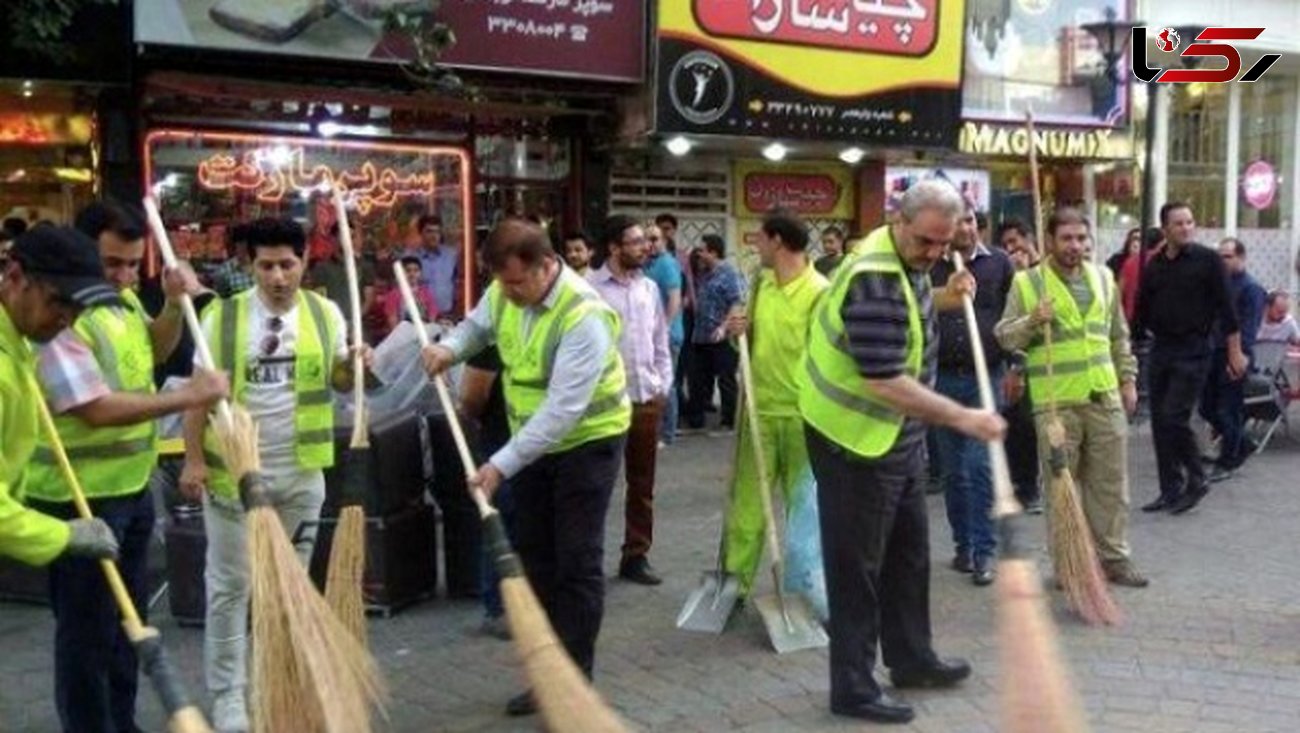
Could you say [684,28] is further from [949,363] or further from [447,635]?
[447,635]

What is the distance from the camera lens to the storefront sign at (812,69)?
12.7 meters

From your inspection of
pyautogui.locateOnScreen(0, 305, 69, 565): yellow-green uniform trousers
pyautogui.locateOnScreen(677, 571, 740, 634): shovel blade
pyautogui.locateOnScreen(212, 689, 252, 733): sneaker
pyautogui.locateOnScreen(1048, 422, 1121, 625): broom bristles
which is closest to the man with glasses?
pyautogui.locateOnScreen(212, 689, 252, 733): sneaker

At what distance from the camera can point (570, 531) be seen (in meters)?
5.18

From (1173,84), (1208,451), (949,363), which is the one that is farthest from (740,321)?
(1173,84)

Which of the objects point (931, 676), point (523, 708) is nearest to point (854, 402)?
point (931, 676)

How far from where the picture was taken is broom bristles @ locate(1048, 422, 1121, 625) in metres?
6.36

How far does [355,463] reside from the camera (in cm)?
582

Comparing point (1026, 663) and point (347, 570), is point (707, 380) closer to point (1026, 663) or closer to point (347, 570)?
point (347, 570)

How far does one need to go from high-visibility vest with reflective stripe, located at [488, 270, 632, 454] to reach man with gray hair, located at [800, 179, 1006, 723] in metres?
0.71

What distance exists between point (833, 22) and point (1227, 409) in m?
5.24

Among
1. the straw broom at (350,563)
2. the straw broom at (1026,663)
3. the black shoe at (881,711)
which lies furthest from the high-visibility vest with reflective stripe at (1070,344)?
the straw broom at (350,563)

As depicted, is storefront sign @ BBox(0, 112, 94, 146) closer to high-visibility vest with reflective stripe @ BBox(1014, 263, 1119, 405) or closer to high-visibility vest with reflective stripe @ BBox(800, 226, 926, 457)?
high-visibility vest with reflective stripe @ BBox(1014, 263, 1119, 405)

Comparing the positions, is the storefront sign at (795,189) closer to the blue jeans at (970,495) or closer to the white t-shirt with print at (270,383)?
the blue jeans at (970,495)

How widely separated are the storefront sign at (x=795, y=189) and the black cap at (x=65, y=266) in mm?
11558
